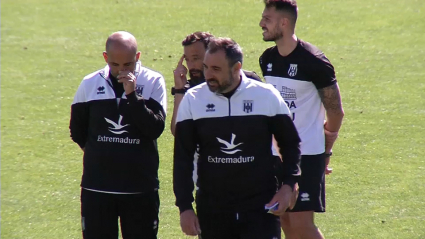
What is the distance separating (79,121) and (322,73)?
71.3 inches

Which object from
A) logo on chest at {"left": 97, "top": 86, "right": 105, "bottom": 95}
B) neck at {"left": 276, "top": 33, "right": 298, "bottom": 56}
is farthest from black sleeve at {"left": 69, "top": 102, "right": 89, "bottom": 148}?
neck at {"left": 276, "top": 33, "right": 298, "bottom": 56}

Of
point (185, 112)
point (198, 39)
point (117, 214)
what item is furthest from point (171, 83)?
point (185, 112)

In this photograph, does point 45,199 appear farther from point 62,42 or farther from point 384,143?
point 62,42

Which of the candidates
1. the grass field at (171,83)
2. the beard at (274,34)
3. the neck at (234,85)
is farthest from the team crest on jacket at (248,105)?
the grass field at (171,83)

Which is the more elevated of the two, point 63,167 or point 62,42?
point 62,42

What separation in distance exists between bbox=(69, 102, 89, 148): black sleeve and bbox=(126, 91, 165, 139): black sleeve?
0.44 metres

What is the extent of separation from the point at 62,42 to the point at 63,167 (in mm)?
4855

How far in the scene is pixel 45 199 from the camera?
7.77 meters

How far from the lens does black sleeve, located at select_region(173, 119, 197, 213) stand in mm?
4559

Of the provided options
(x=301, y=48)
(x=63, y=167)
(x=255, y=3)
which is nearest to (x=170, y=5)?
(x=255, y=3)

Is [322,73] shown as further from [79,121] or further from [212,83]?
A: [79,121]

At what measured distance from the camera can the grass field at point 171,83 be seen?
7383 mm

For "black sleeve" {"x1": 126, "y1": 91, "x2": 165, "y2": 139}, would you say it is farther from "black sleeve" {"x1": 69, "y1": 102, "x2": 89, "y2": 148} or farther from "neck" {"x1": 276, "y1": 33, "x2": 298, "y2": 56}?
"neck" {"x1": 276, "y1": 33, "x2": 298, "y2": 56}

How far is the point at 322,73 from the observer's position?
5.51 meters
